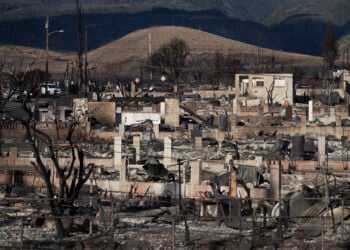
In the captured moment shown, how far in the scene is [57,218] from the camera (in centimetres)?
2022

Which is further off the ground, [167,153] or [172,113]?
[172,113]

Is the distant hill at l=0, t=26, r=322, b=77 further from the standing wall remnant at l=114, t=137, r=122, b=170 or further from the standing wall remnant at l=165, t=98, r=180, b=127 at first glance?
the standing wall remnant at l=114, t=137, r=122, b=170

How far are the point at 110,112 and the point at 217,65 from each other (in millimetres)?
40131

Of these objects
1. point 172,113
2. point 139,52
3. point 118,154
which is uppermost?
point 139,52

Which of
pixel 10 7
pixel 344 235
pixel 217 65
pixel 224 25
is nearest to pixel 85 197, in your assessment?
pixel 344 235

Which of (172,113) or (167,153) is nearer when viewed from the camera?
(167,153)

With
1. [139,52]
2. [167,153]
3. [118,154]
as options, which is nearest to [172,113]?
[167,153]

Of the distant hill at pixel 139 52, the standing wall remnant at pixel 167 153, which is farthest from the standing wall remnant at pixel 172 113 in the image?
the distant hill at pixel 139 52

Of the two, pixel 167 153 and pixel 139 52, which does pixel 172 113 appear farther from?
pixel 139 52

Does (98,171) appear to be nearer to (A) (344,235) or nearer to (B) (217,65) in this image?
(A) (344,235)

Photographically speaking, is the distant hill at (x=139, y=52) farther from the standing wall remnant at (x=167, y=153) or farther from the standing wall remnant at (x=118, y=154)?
the standing wall remnant at (x=167, y=153)

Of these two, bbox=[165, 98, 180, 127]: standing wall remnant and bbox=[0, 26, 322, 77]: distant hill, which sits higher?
bbox=[0, 26, 322, 77]: distant hill

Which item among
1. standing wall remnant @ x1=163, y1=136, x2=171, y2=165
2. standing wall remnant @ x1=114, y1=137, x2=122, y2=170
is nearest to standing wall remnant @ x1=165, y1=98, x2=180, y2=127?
standing wall remnant @ x1=114, y1=137, x2=122, y2=170

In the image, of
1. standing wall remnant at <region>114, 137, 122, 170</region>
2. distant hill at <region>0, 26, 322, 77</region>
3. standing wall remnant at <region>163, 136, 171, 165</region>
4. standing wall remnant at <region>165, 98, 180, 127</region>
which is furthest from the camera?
distant hill at <region>0, 26, 322, 77</region>
